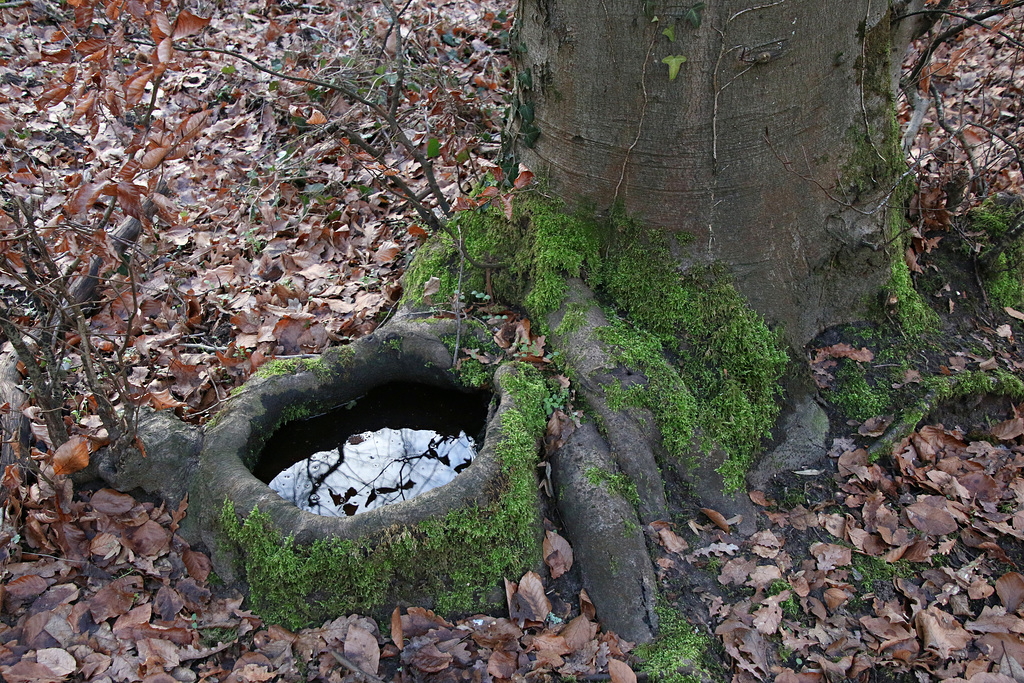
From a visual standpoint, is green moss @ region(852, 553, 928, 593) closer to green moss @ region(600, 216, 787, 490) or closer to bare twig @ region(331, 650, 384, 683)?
green moss @ region(600, 216, 787, 490)

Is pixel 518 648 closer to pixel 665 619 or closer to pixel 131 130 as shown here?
pixel 665 619

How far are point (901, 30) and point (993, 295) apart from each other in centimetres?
152

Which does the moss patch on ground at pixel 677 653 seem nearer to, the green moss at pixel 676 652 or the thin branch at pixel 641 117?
the green moss at pixel 676 652

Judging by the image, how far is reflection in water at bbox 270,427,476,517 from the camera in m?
2.99

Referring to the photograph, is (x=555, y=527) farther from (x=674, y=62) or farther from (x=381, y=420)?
(x=674, y=62)

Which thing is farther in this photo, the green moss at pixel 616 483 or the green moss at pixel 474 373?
the green moss at pixel 474 373

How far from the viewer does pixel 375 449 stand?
3209 millimetres

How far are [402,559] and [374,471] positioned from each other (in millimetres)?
680

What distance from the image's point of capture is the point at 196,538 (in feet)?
9.12

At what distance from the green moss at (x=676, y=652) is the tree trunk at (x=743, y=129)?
4.68 ft

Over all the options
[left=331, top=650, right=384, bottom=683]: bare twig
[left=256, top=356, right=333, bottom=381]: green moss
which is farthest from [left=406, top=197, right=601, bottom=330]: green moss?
[left=331, top=650, right=384, bottom=683]: bare twig

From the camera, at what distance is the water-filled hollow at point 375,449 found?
9.91 feet

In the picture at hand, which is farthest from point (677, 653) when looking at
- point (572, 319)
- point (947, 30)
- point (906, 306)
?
point (947, 30)

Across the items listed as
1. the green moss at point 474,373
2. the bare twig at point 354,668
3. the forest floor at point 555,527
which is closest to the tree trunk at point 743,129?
the forest floor at point 555,527
